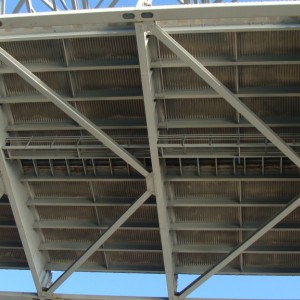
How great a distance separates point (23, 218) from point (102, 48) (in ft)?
21.2

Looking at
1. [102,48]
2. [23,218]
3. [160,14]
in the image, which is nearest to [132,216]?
[23,218]

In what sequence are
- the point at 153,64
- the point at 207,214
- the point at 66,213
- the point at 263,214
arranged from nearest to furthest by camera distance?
1. the point at 153,64
2. the point at 263,214
3. the point at 207,214
4. the point at 66,213

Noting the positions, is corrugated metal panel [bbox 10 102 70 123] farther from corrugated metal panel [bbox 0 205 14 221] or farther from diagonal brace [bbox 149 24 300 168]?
diagonal brace [bbox 149 24 300 168]

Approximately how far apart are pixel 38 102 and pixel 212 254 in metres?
7.84

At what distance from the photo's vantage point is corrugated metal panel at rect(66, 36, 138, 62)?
14.3 metres

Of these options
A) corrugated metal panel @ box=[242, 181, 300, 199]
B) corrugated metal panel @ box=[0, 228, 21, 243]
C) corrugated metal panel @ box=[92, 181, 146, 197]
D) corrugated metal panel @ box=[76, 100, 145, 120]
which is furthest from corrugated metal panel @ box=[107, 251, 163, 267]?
corrugated metal panel @ box=[76, 100, 145, 120]

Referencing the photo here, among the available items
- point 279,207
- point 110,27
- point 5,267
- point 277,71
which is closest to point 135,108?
point 110,27

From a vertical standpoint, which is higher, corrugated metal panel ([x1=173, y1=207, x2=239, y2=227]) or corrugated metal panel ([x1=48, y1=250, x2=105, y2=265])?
corrugated metal panel ([x1=173, y1=207, x2=239, y2=227])

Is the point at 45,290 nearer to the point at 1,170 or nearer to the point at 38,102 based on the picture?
the point at 1,170

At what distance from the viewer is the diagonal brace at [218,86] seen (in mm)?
12852

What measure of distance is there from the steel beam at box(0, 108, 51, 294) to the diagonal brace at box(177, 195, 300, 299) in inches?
189

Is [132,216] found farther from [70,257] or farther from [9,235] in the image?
[9,235]

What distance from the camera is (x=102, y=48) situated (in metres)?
14.6

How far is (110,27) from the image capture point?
13.7 meters
